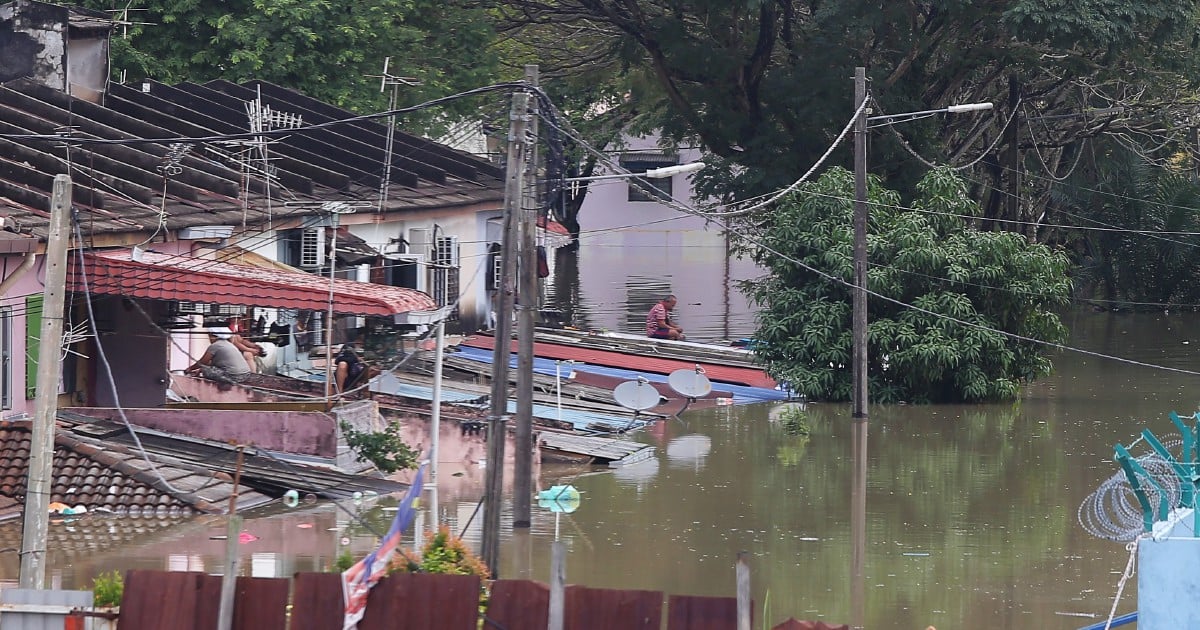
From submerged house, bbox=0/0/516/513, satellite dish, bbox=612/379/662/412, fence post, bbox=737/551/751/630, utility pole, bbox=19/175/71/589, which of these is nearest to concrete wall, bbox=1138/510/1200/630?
fence post, bbox=737/551/751/630

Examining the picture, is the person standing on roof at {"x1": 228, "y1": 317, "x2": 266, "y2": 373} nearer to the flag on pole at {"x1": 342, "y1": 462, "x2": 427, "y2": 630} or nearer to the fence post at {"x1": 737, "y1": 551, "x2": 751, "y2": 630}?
the flag on pole at {"x1": 342, "y1": 462, "x2": 427, "y2": 630}

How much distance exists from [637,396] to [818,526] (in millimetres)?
6713

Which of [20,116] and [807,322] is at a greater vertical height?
[20,116]

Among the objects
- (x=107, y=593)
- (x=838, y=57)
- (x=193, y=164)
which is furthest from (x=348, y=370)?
(x=838, y=57)

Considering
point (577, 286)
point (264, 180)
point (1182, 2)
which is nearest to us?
point (264, 180)

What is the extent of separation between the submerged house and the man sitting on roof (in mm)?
374

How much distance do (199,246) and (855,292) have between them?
34.0 feet

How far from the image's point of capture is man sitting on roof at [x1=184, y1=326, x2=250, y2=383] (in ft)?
74.7

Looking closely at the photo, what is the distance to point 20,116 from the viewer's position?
22859 millimetres

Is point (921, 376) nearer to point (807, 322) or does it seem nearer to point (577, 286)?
point (807, 322)

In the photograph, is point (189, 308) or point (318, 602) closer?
point (318, 602)

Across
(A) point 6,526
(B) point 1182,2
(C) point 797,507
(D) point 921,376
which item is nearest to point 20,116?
(A) point 6,526

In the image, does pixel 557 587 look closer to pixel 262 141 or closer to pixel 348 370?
pixel 348 370

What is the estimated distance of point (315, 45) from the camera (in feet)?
113
